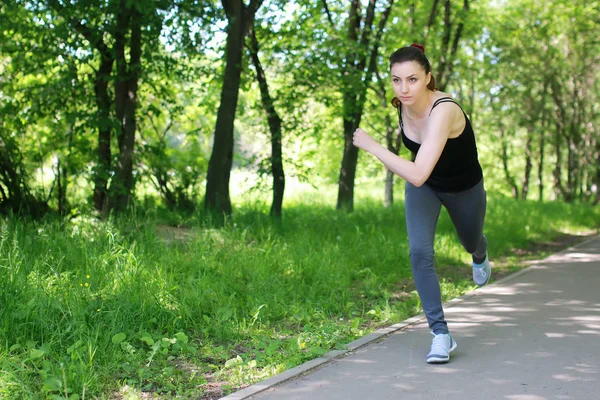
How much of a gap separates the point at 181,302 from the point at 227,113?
5.95 metres

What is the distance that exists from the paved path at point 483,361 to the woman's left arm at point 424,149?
1252 millimetres

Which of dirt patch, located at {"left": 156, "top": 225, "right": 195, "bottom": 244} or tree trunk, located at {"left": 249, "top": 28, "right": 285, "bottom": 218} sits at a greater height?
tree trunk, located at {"left": 249, "top": 28, "right": 285, "bottom": 218}

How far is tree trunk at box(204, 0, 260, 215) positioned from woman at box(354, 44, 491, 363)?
6553mm

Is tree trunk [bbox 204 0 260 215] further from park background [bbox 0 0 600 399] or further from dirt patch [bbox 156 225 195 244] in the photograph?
dirt patch [bbox 156 225 195 244]

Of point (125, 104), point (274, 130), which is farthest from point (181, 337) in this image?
point (274, 130)

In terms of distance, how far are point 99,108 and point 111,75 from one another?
85 centimetres

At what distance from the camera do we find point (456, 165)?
4848 millimetres

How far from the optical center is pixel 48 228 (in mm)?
7953

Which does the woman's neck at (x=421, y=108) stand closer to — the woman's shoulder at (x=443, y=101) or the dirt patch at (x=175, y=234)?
the woman's shoulder at (x=443, y=101)

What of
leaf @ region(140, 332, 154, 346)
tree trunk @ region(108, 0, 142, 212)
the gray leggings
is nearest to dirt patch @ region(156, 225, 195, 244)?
tree trunk @ region(108, 0, 142, 212)

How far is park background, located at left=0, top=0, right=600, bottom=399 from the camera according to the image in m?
5.02

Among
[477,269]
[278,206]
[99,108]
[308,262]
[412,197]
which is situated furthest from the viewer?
[278,206]

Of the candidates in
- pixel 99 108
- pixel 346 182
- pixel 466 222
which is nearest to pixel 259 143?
pixel 346 182

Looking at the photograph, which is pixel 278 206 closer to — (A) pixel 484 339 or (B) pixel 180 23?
(B) pixel 180 23
